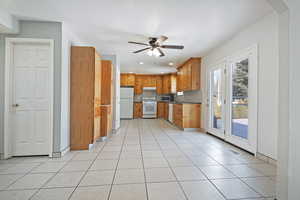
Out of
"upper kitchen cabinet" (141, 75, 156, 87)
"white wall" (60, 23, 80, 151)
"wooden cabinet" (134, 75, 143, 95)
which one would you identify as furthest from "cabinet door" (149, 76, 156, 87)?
"white wall" (60, 23, 80, 151)

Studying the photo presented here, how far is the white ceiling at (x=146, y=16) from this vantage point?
7.43 feet

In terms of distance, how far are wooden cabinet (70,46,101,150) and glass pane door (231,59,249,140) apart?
3.28m

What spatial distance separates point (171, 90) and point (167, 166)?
6133 millimetres

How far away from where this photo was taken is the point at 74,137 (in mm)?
3123

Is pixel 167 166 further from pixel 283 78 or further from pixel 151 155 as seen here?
pixel 283 78

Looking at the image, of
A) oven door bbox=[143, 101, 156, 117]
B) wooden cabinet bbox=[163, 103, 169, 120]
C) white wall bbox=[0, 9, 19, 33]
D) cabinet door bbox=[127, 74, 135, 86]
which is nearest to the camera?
white wall bbox=[0, 9, 19, 33]

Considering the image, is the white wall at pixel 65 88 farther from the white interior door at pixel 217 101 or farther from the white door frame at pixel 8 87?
the white interior door at pixel 217 101

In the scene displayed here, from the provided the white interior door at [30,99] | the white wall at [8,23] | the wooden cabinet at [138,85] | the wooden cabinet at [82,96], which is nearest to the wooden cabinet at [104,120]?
the wooden cabinet at [82,96]

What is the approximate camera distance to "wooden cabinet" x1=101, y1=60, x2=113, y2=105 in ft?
13.6

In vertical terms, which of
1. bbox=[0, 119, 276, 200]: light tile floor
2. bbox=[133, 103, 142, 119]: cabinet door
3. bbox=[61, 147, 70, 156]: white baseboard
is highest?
bbox=[133, 103, 142, 119]: cabinet door

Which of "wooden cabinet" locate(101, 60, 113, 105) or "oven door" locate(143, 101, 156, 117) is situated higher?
"wooden cabinet" locate(101, 60, 113, 105)

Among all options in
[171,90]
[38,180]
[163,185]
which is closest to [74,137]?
[38,180]

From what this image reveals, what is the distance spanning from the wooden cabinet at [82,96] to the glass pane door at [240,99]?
3.28 m

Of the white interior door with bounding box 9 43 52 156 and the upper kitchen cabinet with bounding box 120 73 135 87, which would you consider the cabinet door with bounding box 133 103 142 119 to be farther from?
the white interior door with bounding box 9 43 52 156
